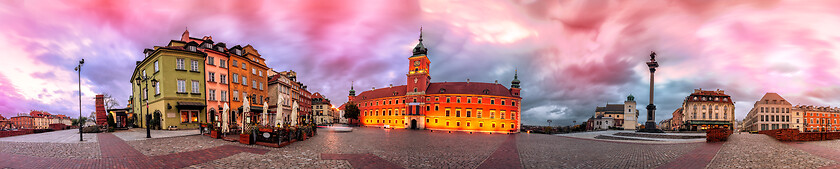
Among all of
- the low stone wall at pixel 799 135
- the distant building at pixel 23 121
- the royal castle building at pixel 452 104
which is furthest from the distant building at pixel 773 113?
the distant building at pixel 23 121

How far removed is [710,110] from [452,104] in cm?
5595

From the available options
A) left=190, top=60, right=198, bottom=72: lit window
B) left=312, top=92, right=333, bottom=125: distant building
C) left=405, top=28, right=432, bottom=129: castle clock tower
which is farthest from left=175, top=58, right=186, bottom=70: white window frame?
left=312, top=92, right=333, bottom=125: distant building

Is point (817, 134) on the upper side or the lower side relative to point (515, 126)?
upper

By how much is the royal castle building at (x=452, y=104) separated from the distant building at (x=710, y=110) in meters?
38.8

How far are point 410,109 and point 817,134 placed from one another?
49056 mm

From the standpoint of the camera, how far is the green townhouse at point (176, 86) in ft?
89.5

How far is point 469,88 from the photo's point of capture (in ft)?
196

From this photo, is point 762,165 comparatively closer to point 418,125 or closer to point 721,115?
point 418,125

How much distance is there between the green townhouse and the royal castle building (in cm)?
3440

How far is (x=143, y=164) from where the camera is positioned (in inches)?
352

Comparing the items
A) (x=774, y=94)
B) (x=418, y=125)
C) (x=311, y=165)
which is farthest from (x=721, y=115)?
(x=311, y=165)

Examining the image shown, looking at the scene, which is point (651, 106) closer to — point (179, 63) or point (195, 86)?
point (195, 86)

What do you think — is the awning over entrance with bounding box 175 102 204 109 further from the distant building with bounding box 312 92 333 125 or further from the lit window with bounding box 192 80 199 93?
the distant building with bounding box 312 92 333 125

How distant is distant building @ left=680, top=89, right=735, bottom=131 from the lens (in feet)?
207
